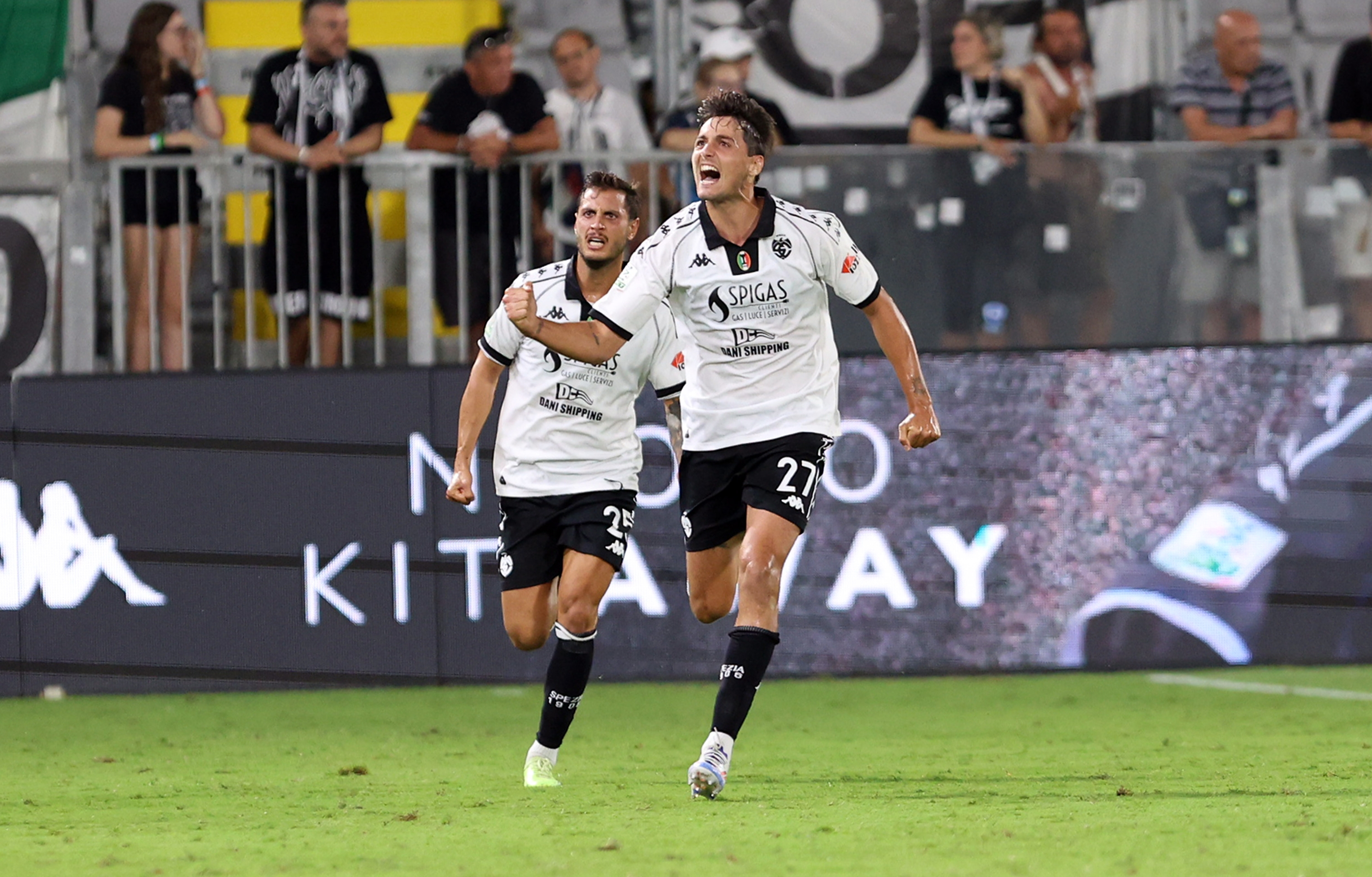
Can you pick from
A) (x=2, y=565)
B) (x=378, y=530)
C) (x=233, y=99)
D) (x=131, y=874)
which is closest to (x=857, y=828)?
(x=131, y=874)

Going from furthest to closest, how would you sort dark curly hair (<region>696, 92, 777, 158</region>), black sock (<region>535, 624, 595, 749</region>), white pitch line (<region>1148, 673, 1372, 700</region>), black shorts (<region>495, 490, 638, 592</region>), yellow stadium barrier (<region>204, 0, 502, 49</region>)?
1. yellow stadium barrier (<region>204, 0, 502, 49</region>)
2. white pitch line (<region>1148, 673, 1372, 700</region>)
3. black shorts (<region>495, 490, 638, 592</region>)
4. black sock (<region>535, 624, 595, 749</region>)
5. dark curly hair (<region>696, 92, 777, 158</region>)

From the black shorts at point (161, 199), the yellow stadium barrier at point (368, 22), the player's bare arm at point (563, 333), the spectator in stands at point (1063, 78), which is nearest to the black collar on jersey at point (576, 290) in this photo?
the player's bare arm at point (563, 333)

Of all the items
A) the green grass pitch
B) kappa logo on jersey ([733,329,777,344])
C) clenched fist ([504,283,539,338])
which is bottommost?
the green grass pitch

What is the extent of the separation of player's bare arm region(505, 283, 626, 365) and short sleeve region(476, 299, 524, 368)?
710mm

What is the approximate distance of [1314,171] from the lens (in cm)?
1097

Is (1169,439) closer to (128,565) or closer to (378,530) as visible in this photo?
(378,530)

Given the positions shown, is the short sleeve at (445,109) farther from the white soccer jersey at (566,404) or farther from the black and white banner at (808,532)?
the white soccer jersey at (566,404)

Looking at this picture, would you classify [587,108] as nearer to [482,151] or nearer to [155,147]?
[482,151]

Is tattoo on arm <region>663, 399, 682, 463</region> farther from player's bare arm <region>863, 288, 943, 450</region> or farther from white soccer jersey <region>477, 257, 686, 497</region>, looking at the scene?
player's bare arm <region>863, 288, 943, 450</region>

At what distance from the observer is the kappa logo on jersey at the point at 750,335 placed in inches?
278

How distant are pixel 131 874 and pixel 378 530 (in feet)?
18.9

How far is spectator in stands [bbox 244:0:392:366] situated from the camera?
10969 mm

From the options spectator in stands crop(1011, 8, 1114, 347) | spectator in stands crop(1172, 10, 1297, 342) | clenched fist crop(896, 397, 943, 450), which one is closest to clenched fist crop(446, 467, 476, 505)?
clenched fist crop(896, 397, 943, 450)

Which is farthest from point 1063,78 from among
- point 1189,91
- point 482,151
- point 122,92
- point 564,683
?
point 564,683
